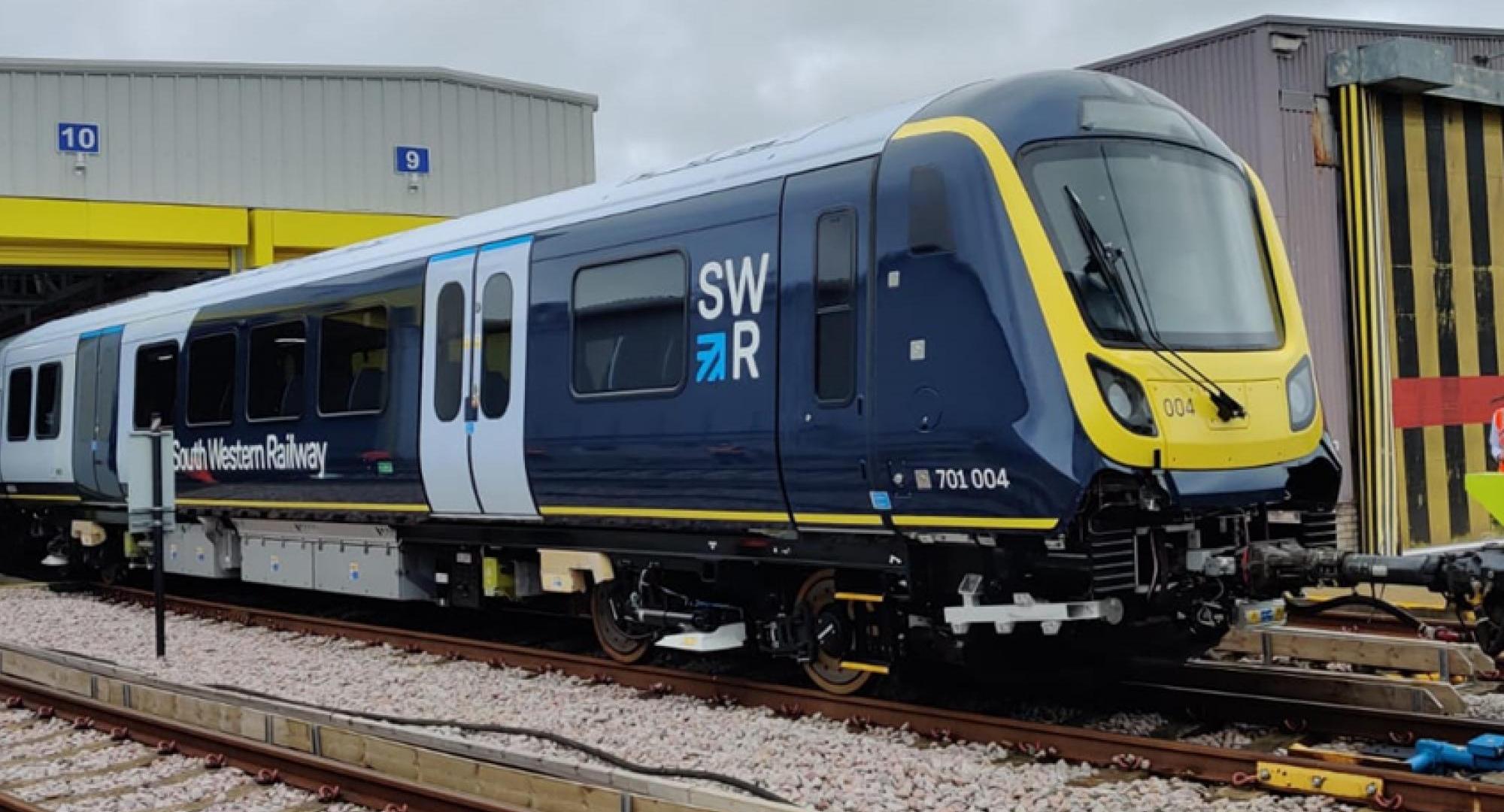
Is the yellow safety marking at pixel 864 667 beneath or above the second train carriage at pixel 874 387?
beneath

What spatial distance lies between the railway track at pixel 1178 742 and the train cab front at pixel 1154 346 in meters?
0.63

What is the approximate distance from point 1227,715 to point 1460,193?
36.8 ft

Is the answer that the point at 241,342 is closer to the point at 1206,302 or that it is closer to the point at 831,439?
the point at 831,439

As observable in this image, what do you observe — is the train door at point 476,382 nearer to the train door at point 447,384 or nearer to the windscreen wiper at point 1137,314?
the train door at point 447,384

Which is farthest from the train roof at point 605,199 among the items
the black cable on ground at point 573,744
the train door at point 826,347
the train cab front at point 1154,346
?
the black cable on ground at point 573,744

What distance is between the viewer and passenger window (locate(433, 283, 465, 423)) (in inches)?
377

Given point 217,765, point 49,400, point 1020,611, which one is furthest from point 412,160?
point 1020,611

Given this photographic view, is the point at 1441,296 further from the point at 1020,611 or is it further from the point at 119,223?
the point at 119,223

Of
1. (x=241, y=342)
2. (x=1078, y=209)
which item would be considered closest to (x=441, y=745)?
(x=1078, y=209)

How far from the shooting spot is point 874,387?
6836mm

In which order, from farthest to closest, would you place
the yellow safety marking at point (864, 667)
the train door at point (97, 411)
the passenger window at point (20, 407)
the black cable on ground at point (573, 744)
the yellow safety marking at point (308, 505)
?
the passenger window at point (20, 407), the train door at point (97, 411), the yellow safety marking at point (308, 505), the yellow safety marking at point (864, 667), the black cable on ground at point (573, 744)

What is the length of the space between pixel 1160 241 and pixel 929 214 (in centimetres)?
117

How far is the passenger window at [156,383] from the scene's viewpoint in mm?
13336

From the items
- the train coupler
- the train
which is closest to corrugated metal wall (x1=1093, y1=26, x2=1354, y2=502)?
the train
